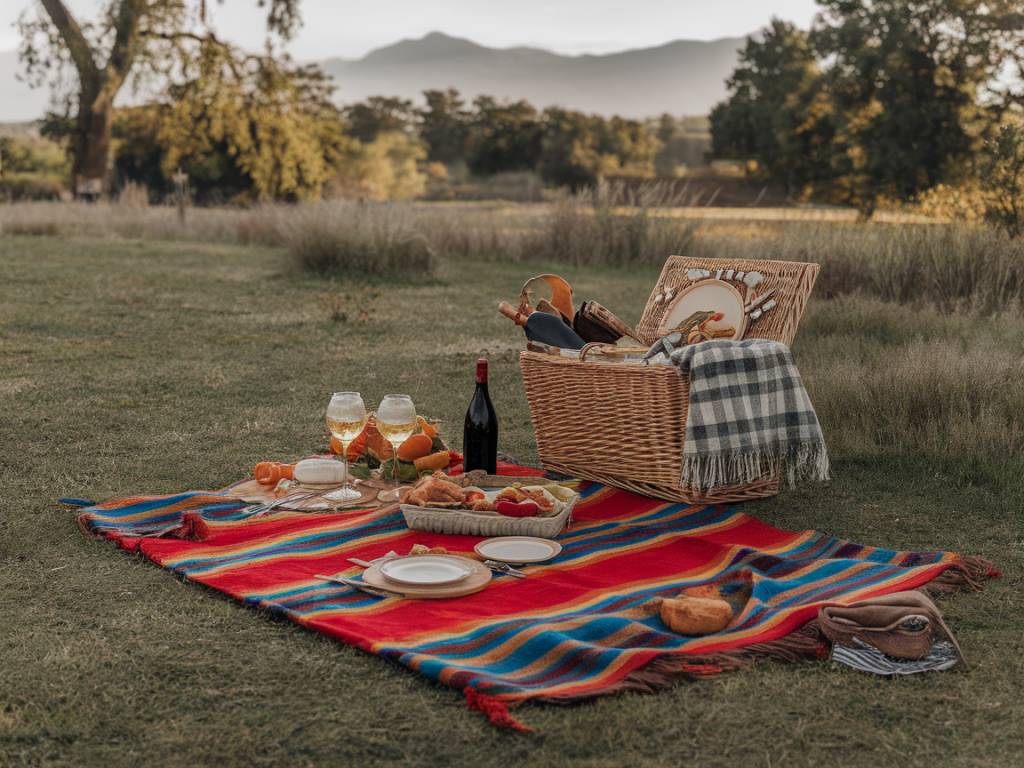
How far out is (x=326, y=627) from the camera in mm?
2695

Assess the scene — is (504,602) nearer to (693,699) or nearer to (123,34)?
(693,699)

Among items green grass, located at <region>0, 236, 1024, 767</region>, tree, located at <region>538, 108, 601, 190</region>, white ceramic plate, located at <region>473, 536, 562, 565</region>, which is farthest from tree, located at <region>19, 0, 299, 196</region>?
white ceramic plate, located at <region>473, 536, 562, 565</region>

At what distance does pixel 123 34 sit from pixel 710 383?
869 inches

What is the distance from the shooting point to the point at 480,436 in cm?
414

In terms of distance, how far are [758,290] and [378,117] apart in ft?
157

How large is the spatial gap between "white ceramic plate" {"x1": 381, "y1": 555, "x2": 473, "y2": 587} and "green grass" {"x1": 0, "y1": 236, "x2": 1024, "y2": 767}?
1.15ft

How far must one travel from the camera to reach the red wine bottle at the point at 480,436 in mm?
4129

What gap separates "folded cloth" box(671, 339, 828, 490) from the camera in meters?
3.75

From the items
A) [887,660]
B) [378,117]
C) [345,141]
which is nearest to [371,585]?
[887,660]

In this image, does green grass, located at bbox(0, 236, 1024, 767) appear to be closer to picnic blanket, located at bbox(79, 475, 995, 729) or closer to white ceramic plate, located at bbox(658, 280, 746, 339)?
picnic blanket, located at bbox(79, 475, 995, 729)

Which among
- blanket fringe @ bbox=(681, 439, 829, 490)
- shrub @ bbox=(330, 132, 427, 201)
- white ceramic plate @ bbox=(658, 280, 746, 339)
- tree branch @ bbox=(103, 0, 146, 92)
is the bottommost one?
blanket fringe @ bbox=(681, 439, 829, 490)

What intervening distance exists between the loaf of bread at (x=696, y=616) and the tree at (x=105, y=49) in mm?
22645

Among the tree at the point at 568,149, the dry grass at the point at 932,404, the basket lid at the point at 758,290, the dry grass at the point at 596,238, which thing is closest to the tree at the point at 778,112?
the tree at the point at 568,149

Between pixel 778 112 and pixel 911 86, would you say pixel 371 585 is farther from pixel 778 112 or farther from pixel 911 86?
pixel 778 112
